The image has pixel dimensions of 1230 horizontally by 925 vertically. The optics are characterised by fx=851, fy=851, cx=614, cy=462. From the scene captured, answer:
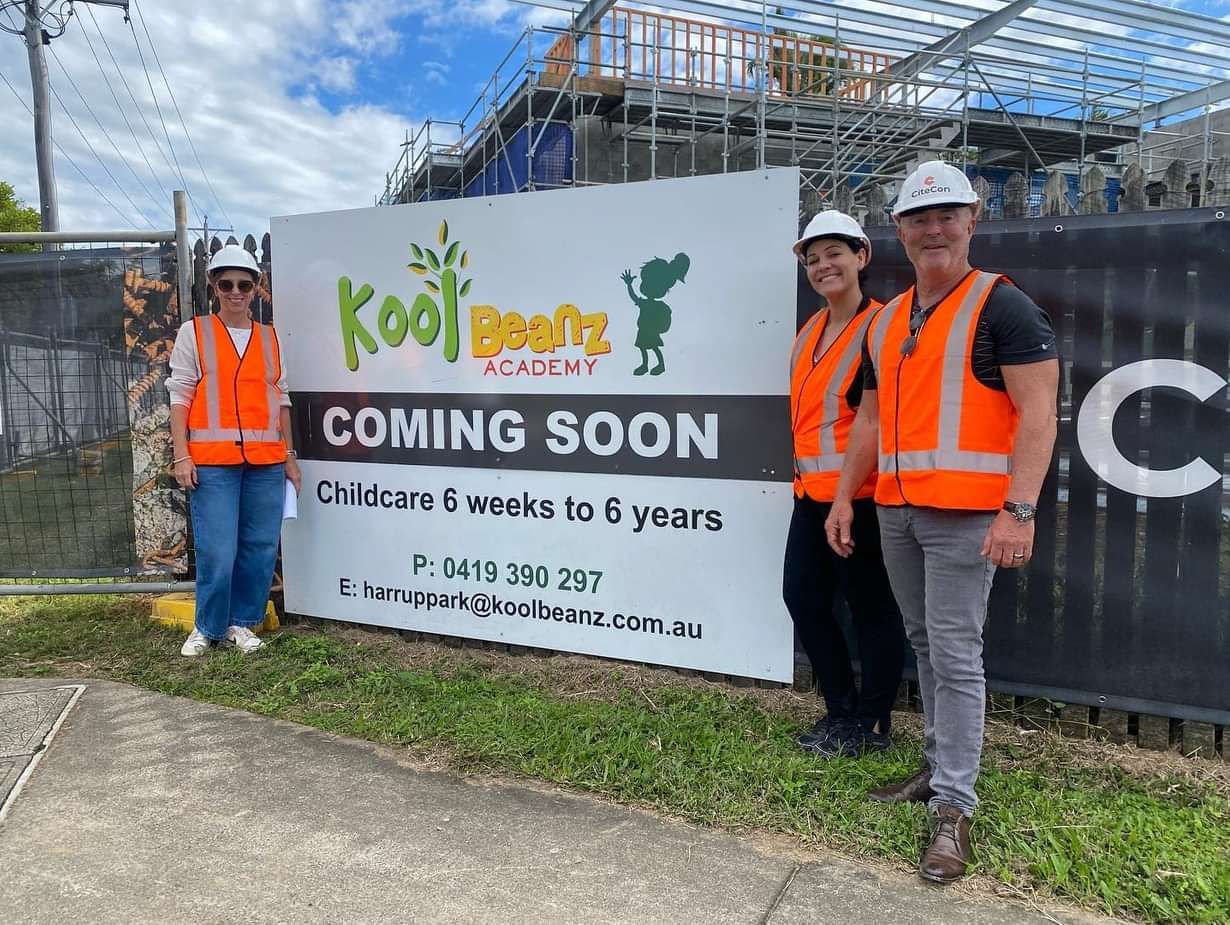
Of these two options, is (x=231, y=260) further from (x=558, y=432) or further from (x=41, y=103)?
(x=41, y=103)

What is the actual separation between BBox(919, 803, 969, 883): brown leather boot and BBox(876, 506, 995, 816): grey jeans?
1.5 inches

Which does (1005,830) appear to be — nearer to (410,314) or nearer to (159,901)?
(159,901)

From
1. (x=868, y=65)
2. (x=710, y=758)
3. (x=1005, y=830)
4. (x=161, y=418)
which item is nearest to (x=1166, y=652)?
(x=1005, y=830)

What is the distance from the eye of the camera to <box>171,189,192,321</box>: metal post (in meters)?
4.68

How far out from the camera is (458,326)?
14.3 feet

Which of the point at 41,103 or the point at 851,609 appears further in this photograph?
the point at 41,103

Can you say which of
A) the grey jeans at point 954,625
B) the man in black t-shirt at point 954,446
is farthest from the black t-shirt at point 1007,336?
the grey jeans at point 954,625

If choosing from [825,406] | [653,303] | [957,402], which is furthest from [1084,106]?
[957,402]

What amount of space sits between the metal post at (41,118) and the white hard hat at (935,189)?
13902 mm

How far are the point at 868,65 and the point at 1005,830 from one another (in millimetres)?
19550

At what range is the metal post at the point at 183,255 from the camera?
15.3ft

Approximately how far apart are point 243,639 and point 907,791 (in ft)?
11.1

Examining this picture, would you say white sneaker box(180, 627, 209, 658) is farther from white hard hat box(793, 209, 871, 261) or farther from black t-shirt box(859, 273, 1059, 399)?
black t-shirt box(859, 273, 1059, 399)

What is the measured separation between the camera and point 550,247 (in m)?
4.11
